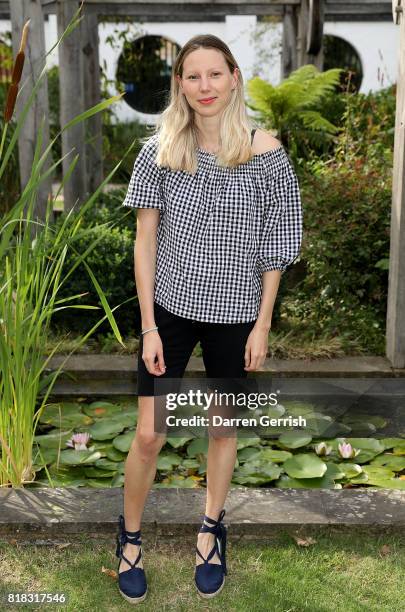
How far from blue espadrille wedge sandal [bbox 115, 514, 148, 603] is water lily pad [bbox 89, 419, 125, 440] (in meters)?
0.98

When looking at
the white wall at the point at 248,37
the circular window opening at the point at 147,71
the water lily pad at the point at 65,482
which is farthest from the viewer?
the circular window opening at the point at 147,71

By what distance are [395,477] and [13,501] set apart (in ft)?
4.82

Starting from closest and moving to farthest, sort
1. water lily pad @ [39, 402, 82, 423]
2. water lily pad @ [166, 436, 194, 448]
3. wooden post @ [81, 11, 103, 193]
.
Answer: water lily pad @ [166, 436, 194, 448] < water lily pad @ [39, 402, 82, 423] < wooden post @ [81, 11, 103, 193]

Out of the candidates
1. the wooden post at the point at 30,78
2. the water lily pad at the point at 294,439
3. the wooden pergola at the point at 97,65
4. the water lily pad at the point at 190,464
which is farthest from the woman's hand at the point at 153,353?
the wooden post at the point at 30,78

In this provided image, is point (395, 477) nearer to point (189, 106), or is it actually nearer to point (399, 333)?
point (399, 333)

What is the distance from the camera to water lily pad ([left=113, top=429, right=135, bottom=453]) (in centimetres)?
332

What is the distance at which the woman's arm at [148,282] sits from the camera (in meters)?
2.27

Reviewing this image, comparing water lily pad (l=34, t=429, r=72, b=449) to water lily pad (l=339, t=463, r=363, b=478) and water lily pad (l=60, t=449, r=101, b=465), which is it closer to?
water lily pad (l=60, t=449, r=101, b=465)

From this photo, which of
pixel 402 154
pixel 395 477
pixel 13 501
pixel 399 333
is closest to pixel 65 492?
pixel 13 501

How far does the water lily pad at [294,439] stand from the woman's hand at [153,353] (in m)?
1.32

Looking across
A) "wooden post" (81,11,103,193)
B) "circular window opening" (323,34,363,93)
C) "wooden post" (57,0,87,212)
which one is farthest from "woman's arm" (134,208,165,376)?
"circular window opening" (323,34,363,93)

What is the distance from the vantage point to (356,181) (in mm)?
4809

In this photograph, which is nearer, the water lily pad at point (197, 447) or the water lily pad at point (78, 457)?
the water lily pad at point (78, 457)

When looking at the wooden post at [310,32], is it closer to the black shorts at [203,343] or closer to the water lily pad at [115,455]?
the water lily pad at [115,455]
